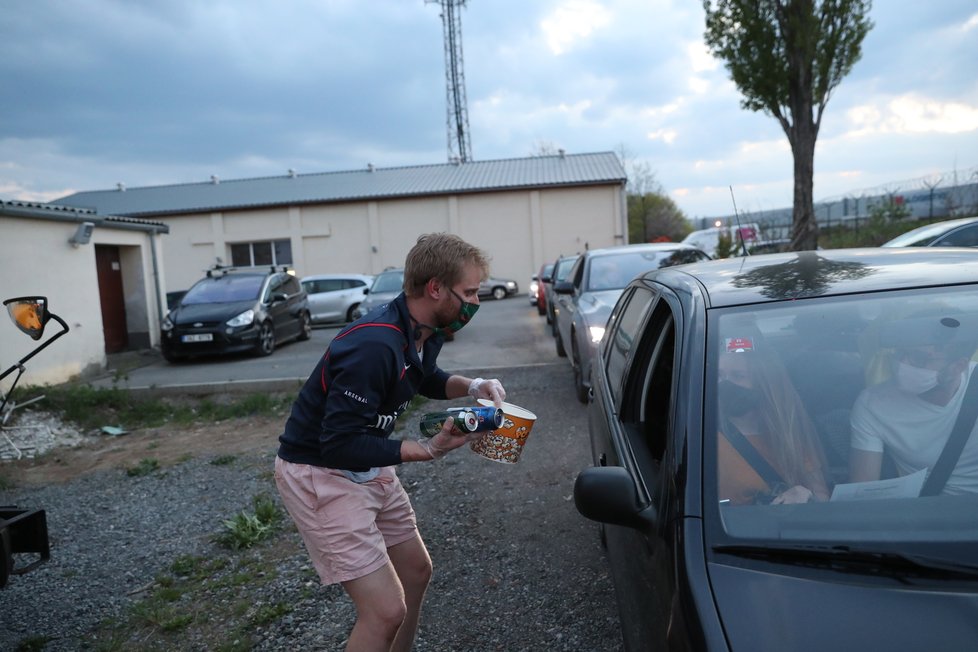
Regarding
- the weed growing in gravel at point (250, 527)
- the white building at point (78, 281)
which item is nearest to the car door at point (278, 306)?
the white building at point (78, 281)

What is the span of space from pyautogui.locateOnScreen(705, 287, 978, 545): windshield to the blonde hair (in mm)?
814

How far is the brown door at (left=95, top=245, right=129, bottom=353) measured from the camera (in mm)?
15109

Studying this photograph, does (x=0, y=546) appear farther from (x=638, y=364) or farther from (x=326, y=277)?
(x=326, y=277)

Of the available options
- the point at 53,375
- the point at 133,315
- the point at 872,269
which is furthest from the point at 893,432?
the point at 133,315

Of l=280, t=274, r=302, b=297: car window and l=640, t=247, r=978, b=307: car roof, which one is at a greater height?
l=640, t=247, r=978, b=307: car roof

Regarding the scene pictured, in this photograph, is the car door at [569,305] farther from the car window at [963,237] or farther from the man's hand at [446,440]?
the man's hand at [446,440]

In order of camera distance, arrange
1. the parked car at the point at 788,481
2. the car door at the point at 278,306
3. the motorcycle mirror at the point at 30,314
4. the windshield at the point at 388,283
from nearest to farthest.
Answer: the parked car at the point at 788,481 < the motorcycle mirror at the point at 30,314 < the car door at the point at 278,306 < the windshield at the point at 388,283

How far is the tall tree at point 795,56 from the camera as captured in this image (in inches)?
506

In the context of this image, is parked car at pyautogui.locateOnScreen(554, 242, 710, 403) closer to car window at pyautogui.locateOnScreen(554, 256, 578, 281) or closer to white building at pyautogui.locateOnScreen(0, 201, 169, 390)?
car window at pyautogui.locateOnScreen(554, 256, 578, 281)

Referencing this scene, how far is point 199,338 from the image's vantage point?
42.8 ft

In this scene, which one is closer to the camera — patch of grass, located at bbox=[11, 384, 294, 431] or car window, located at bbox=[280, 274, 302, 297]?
patch of grass, located at bbox=[11, 384, 294, 431]

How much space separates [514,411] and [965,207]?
18349 mm

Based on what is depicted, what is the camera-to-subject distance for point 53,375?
11711 mm

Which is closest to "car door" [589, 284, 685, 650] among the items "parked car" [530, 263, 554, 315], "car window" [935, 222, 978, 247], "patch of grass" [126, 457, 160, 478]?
"patch of grass" [126, 457, 160, 478]
